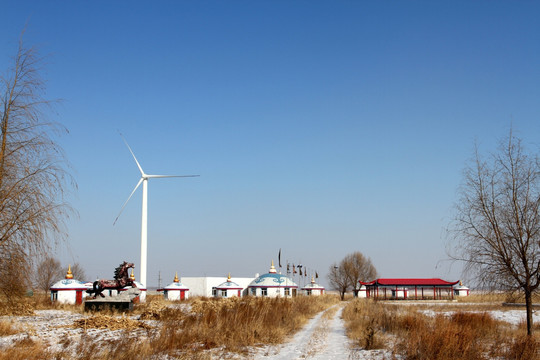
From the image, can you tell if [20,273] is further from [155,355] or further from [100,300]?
[100,300]

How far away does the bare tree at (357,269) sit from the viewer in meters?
96.1

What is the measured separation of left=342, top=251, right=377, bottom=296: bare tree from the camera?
96062 mm

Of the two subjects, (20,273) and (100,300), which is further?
(100,300)

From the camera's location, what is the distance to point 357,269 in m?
97.1

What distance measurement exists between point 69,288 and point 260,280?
30233mm

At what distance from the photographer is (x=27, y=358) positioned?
398 inches

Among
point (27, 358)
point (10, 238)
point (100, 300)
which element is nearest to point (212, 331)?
point (27, 358)

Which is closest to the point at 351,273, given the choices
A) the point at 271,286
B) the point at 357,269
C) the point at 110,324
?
the point at 357,269

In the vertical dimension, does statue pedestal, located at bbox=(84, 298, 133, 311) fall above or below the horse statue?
below

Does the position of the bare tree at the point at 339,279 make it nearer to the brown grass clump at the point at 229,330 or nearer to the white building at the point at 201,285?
the white building at the point at 201,285

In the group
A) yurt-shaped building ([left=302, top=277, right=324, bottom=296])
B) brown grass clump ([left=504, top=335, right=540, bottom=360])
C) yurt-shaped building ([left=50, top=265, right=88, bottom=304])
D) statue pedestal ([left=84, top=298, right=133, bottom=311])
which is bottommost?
yurt-shaped building ([left=302, top=277, right=324, bottom=296])

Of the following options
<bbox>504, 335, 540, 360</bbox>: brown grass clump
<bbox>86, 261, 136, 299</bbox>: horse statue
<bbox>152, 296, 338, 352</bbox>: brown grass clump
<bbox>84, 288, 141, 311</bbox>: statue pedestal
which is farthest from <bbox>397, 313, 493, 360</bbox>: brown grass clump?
<bbox>86, 261, 136, 299</bbox>: horse statue

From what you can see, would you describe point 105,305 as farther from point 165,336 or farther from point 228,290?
point 228,290

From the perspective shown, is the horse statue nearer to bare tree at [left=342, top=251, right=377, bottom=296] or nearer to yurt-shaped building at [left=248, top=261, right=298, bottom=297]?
yurt-shaped building at [left=248, top=261, right=298, bottom=297]
